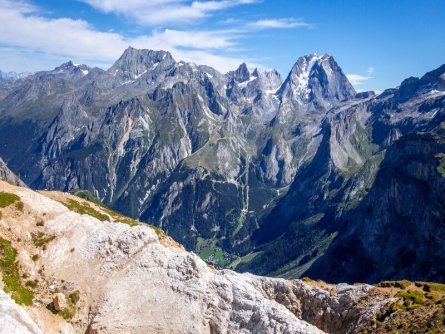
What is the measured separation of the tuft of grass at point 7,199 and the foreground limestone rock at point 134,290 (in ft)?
2.07

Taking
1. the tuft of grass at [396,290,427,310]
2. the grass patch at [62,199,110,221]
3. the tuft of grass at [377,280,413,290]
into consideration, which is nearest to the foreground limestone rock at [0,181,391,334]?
the tuft of grass at [396,290,427,310]

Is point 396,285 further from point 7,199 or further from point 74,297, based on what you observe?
point 7,199

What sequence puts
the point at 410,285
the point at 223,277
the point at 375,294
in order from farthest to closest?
the point at 410,285
the point at 375,294
the point at 223,277

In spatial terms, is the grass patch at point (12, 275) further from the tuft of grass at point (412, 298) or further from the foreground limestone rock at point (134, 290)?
the tuft of grass at point (412, 298)

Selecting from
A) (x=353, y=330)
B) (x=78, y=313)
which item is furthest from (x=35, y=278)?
(x=353, y=330)

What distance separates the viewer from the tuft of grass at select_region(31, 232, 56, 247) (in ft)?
172

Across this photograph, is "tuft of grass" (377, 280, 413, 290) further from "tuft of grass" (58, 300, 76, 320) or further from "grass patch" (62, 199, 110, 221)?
"grass patch" (62, 199, 110, 221)

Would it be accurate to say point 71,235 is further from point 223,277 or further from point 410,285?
point 410,285

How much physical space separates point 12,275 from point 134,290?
40.3ft

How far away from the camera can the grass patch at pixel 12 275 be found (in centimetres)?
4540

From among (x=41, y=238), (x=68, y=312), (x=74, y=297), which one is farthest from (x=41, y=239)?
(x=68, y=312)

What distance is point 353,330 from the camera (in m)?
54.0

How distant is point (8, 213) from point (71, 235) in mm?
7626

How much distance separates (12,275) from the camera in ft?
156
